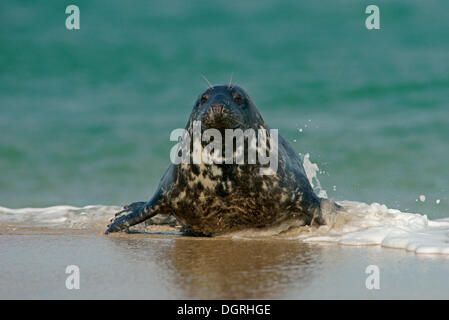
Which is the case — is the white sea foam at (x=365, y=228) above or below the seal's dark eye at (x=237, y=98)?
below

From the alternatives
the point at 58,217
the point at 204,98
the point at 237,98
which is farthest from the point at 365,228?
the point at 58,217

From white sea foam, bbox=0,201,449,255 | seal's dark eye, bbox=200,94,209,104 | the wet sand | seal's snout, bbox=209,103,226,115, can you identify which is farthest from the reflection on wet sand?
seal's dark eye, bbox=200,94,209,104

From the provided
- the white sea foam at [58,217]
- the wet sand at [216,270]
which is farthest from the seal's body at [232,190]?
the white sea foam at [58,217]

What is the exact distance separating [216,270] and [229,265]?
0.81ft

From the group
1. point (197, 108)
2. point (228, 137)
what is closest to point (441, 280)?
point (228, 137)

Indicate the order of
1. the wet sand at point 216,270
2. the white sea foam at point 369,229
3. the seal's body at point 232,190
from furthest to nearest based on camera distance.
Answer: the seal's body at point 232,190
the white sea foam at point 369,229
the wet sand at point 216,270

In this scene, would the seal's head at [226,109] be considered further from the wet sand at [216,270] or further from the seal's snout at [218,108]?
the wet sand at [216,270]

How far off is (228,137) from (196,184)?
2.28ft

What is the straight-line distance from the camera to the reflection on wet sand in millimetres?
3025

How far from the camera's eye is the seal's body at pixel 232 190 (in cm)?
608

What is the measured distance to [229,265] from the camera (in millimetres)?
3932

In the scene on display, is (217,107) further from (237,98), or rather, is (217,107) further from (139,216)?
(139,216)

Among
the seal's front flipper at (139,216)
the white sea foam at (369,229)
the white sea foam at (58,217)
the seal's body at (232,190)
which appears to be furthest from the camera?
the white sea foam at (58,217)

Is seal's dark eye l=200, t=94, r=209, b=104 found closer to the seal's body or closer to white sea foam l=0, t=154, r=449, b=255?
the seal's body
